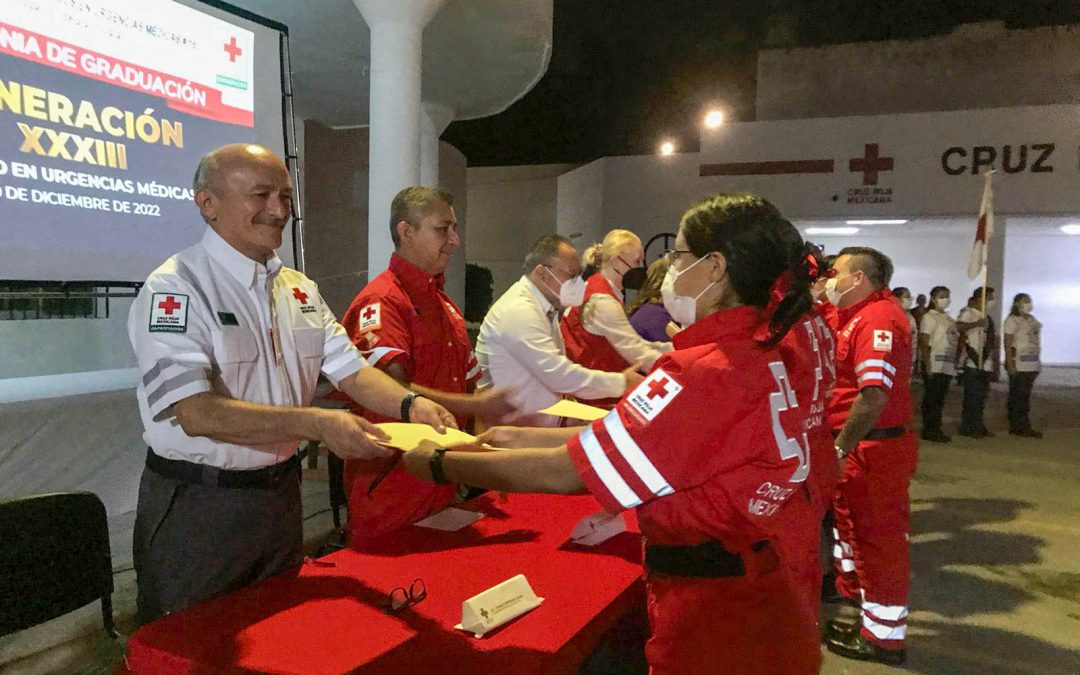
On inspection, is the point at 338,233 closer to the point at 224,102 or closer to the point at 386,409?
the point at 224,102

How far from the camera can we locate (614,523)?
222cm

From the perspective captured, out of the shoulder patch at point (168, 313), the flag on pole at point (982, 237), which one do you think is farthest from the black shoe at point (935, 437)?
the shoulder patch at point (168, 313)

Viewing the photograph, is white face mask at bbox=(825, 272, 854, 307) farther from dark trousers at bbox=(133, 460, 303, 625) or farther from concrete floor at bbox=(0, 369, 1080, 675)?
dark trousers at bbox=(133, 460, 303, 625)

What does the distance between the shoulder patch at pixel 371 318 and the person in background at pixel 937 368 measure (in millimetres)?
8721

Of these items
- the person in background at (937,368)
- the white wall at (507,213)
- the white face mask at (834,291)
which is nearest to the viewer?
the white face mask at (834,291)

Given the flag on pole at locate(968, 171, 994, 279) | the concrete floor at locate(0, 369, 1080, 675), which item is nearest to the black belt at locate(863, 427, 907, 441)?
the concrete floor at locate(0, 369, 1080, 675)

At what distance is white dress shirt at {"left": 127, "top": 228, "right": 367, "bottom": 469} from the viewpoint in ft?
5.75

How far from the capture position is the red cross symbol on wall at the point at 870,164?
A: 14.0m

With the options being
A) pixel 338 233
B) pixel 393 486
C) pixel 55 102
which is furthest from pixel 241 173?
pixel 338 233

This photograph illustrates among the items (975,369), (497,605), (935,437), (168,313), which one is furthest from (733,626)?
(975,369)

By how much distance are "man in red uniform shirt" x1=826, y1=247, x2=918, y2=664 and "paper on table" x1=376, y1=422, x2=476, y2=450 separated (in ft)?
7.42

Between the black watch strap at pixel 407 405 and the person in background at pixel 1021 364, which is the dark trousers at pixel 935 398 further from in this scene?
the black watch strap at pixel 407 405

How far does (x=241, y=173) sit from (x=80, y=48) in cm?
292

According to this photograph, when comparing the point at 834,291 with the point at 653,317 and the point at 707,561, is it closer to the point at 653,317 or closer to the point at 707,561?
the point at 653,317
